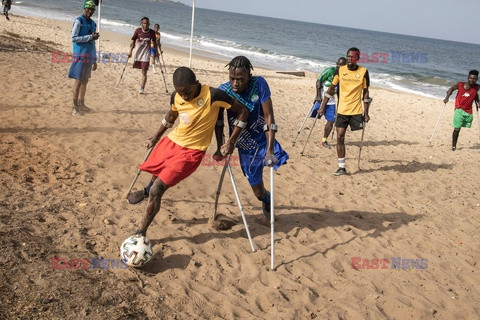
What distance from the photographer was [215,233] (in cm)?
538

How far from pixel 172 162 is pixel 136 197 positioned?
135cm

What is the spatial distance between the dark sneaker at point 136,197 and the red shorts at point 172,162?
104cm

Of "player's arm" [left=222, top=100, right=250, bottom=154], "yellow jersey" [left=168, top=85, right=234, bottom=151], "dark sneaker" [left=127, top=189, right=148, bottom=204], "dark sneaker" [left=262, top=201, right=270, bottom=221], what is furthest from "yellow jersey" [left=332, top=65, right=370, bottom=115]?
"dark sneaker" [left=127, top=189, right=148, bottom=204]

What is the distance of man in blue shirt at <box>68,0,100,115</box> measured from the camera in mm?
8469

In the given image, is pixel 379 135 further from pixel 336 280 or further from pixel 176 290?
pixel 176 290

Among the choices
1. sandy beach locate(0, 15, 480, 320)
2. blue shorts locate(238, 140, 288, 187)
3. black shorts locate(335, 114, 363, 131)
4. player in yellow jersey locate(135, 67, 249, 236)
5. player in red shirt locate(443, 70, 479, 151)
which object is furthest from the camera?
player in red shirt locate(443, 70, 479, 151)

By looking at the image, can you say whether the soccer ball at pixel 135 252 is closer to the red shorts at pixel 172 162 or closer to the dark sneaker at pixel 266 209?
the red shorts at pixel 172 162

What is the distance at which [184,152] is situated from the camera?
4.64m

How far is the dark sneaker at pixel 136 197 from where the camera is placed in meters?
5.70

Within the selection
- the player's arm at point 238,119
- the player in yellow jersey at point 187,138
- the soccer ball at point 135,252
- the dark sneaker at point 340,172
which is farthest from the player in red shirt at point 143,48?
the soccer ball at point 135,252

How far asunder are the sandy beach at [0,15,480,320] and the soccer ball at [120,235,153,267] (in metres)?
0.13

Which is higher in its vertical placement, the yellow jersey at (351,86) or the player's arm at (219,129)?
the yellow jersey at (351,86)

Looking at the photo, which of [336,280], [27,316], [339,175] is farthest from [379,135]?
[27,316]

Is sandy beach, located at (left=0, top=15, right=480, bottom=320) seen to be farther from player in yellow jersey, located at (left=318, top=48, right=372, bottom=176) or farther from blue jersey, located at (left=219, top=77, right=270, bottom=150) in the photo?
blue jersey, located at (left=219, top=77, right=270, bottom=150)
